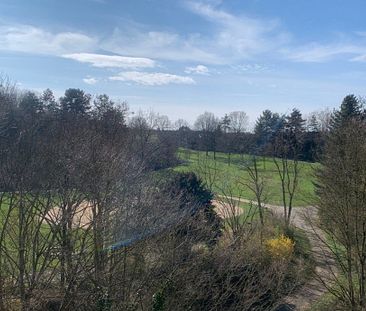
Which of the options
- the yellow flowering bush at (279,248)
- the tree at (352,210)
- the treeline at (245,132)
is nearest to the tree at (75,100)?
the treeline at (245,132)

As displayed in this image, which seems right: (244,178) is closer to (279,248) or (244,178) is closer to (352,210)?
(279,248)

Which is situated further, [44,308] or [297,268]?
[297,268]

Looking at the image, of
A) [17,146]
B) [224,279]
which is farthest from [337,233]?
[17,146]

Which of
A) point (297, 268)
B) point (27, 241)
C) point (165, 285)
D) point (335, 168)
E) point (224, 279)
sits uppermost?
point (335, 168)

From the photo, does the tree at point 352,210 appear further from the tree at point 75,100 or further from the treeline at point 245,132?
the tree at point 75,100

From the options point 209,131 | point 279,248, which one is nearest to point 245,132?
point 209,131

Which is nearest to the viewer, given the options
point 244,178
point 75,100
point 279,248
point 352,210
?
point 352,210

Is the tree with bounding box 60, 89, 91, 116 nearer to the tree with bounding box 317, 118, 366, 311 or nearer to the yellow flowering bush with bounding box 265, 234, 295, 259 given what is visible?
the yellow flowering bush with bounding box 265, 234, 295, 259

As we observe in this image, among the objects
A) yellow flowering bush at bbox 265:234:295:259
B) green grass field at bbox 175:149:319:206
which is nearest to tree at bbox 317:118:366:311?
yellow flowering bush at bbox 265:234:295:259

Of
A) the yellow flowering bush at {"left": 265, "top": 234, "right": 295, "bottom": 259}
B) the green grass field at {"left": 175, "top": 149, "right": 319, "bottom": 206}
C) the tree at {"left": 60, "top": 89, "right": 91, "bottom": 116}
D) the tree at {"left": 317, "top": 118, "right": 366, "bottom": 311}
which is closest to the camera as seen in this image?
the tree at {"left": 317, "top": 118, "right": 366, "bottom": 311}

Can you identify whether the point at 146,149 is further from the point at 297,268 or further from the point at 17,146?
the point at 17,146

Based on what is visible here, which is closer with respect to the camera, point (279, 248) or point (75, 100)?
point (279, 248)
